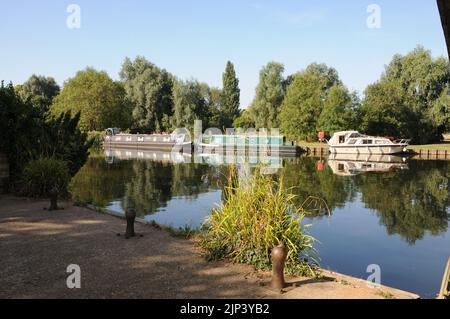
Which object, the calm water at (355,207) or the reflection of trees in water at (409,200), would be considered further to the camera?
the reflection of trees in water at (409,200)

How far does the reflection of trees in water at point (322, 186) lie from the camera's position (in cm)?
1518

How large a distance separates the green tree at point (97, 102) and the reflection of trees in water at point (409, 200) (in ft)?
154

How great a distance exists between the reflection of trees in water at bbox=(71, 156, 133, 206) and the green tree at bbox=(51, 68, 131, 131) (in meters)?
36.9

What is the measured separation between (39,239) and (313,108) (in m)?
44.6

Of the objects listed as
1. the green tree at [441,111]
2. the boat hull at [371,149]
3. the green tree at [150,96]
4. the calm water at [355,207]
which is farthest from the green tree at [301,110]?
the calm water at [355,207]

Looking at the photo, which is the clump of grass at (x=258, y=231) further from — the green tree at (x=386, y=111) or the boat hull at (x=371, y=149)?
the green tree at (x=386, y=111)

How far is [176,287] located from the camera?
16.5 ft

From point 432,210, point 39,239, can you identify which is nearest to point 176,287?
point 39,239

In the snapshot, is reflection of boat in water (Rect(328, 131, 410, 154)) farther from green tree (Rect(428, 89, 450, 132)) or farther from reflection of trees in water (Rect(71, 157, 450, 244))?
reflection of trees in water (Rect(71, 157, 450, 244))

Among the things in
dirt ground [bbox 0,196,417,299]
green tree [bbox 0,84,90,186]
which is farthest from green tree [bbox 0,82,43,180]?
dirt ground [bbox 0,196,417,299]

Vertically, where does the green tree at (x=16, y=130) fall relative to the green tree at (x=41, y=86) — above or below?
below

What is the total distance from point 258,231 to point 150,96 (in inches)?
2194

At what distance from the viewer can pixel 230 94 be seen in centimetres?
7319
